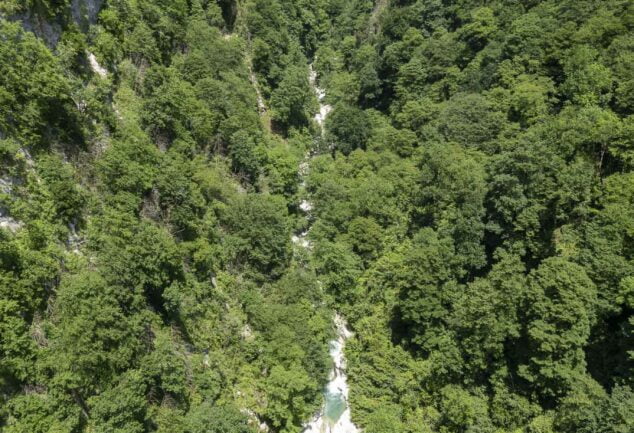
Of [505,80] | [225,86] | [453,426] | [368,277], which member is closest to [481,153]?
[505,80]

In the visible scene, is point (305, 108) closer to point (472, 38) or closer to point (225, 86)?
point (225, 86)

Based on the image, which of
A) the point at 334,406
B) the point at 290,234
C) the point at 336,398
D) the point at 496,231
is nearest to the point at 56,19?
the point at 290,234

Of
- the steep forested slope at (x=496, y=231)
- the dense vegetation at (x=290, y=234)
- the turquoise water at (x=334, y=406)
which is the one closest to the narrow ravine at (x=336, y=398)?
the turquoise water at (x=334, y=406)

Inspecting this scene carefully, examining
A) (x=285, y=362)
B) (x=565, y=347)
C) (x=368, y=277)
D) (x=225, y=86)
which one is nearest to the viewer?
(x=565, y=347)

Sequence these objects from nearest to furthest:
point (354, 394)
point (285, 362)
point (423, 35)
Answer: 1. point (285, 362)
2. point (354, 394)
3. point (423, 35)

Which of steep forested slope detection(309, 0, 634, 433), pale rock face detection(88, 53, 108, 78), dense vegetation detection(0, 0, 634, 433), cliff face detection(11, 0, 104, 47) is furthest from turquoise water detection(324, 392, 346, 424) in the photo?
cliff face detection(11, 0, 104, 47)

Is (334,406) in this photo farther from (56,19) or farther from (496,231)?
(56,19)

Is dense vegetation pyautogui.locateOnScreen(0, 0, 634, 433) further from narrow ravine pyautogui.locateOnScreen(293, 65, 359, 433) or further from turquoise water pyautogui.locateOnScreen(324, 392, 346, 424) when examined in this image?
turquoise water pyautogui.locateOnScreen(324, 392, 346, 424)
